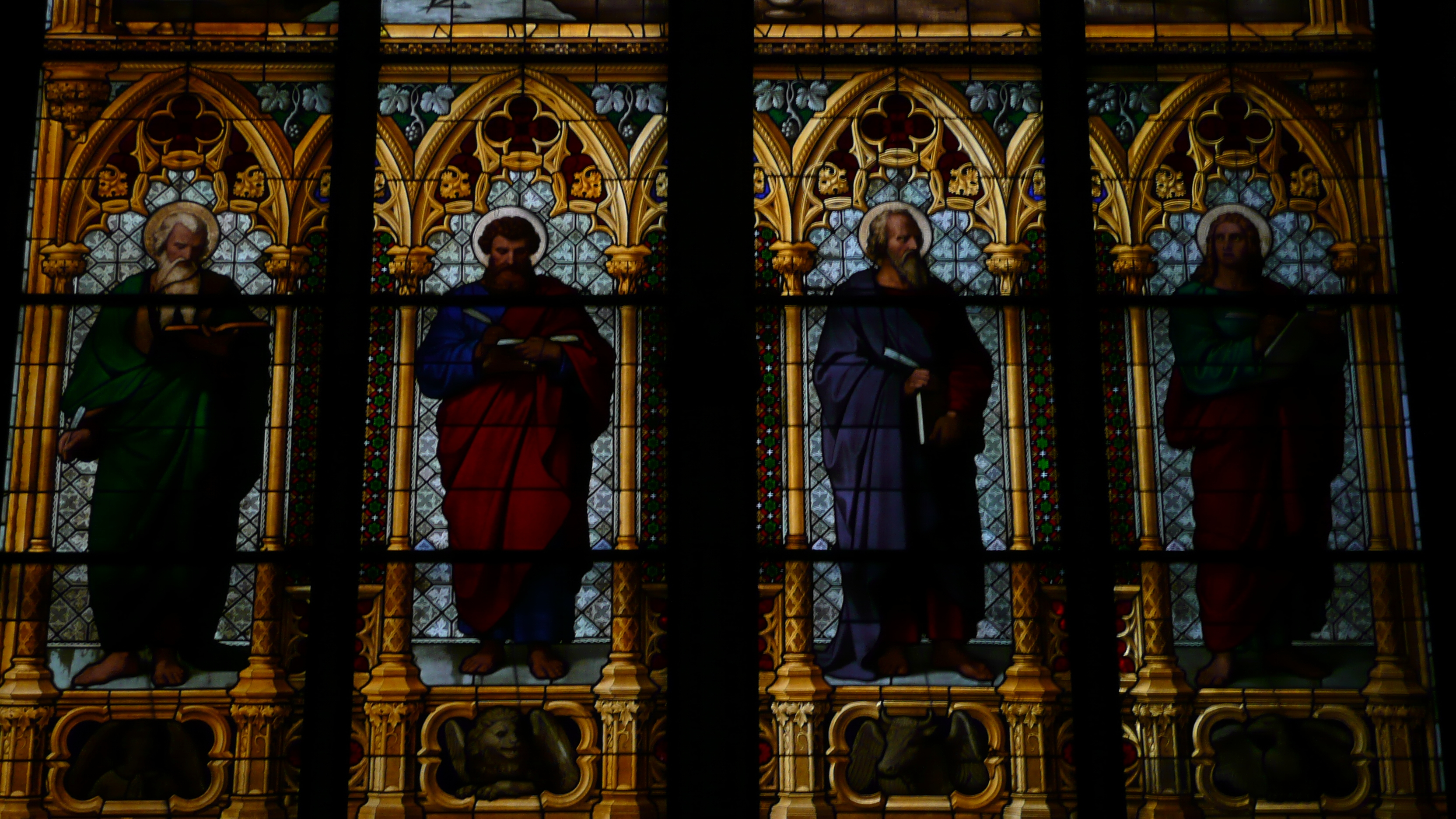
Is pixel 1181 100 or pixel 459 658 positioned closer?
pixel 459 658

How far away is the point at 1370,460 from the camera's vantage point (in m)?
5.79

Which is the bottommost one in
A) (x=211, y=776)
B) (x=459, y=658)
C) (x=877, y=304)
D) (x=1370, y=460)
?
(x=211, y=776)

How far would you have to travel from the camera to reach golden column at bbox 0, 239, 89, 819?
5402 mm

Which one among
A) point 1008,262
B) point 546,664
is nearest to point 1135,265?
point 1008,262

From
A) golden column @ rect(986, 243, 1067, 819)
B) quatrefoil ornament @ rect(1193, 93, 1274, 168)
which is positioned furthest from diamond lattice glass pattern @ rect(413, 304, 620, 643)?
quatrefoil ornament @ rect(1193, 93, 1274, 168)

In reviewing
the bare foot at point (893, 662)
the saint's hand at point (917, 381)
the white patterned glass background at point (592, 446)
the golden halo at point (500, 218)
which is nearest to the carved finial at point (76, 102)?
the white patterned glass background at point (592, 446)

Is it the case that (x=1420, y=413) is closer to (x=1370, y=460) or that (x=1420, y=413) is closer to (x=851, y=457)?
(x=1370, y=460)

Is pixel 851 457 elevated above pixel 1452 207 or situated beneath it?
situated beneath

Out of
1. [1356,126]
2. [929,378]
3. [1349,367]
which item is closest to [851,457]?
[929,378]

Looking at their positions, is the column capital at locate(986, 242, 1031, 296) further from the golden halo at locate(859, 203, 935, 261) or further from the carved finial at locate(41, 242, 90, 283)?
the carved finial at locate(41, 242, 90, 283)

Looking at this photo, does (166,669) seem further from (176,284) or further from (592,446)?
(592,446)

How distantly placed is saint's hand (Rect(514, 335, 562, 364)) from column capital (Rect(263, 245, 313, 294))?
0.75m

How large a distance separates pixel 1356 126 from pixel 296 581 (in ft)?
12.5

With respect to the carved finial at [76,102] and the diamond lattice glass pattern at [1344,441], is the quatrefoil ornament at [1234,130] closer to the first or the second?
the diamond lattice glass pattern at [1344,441]
